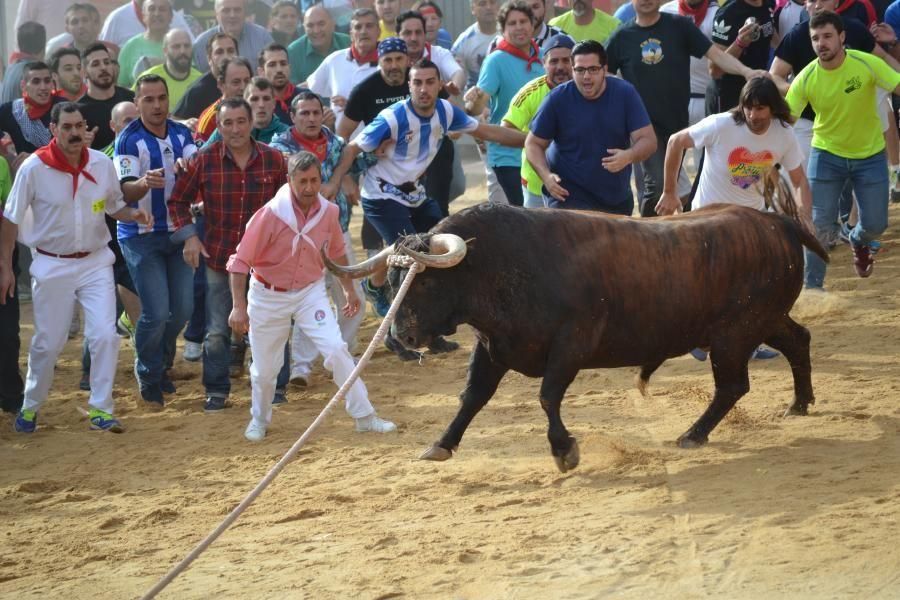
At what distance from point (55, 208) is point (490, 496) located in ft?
12.4

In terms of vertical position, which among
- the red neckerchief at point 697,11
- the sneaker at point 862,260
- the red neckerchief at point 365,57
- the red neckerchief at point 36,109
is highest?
the red neckerchief at point 697,11

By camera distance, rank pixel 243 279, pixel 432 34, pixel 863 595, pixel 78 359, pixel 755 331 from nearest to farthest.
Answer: pixel 863 595 < pixel 755 331 < pixel 243 279 < pixel 78 359 < pixel 432 34

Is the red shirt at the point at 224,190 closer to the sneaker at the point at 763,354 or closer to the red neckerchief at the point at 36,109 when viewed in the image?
the red neckerchief at the point at 36,109

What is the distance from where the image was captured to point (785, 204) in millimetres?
9203

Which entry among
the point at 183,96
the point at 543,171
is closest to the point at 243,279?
the point at 543,171

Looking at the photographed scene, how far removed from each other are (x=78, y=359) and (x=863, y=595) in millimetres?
7898

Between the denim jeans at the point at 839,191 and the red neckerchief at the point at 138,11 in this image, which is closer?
the denim jeans at the point at 839,191

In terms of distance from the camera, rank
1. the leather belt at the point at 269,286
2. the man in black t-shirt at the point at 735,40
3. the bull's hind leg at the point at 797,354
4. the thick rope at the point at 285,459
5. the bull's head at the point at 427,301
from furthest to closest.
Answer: the man in black t-shirt at the point at 735,40 → the leather belt at the point at 269,286 → the bull's hind leg at the point at 797,354 → the bull's head at the point at 427,301 → the thick rope at the point at 285,459

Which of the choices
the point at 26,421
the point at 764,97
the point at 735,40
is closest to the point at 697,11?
the point at 735,40

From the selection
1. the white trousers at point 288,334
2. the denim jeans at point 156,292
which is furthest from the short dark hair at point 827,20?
the denim jeans at point 156,292

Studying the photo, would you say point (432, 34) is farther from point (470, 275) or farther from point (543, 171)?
point (470, 275)

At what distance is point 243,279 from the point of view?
9.14 m

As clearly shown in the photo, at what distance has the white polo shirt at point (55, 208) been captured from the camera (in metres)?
9.64

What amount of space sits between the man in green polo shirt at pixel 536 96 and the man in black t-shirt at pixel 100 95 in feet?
10.3
